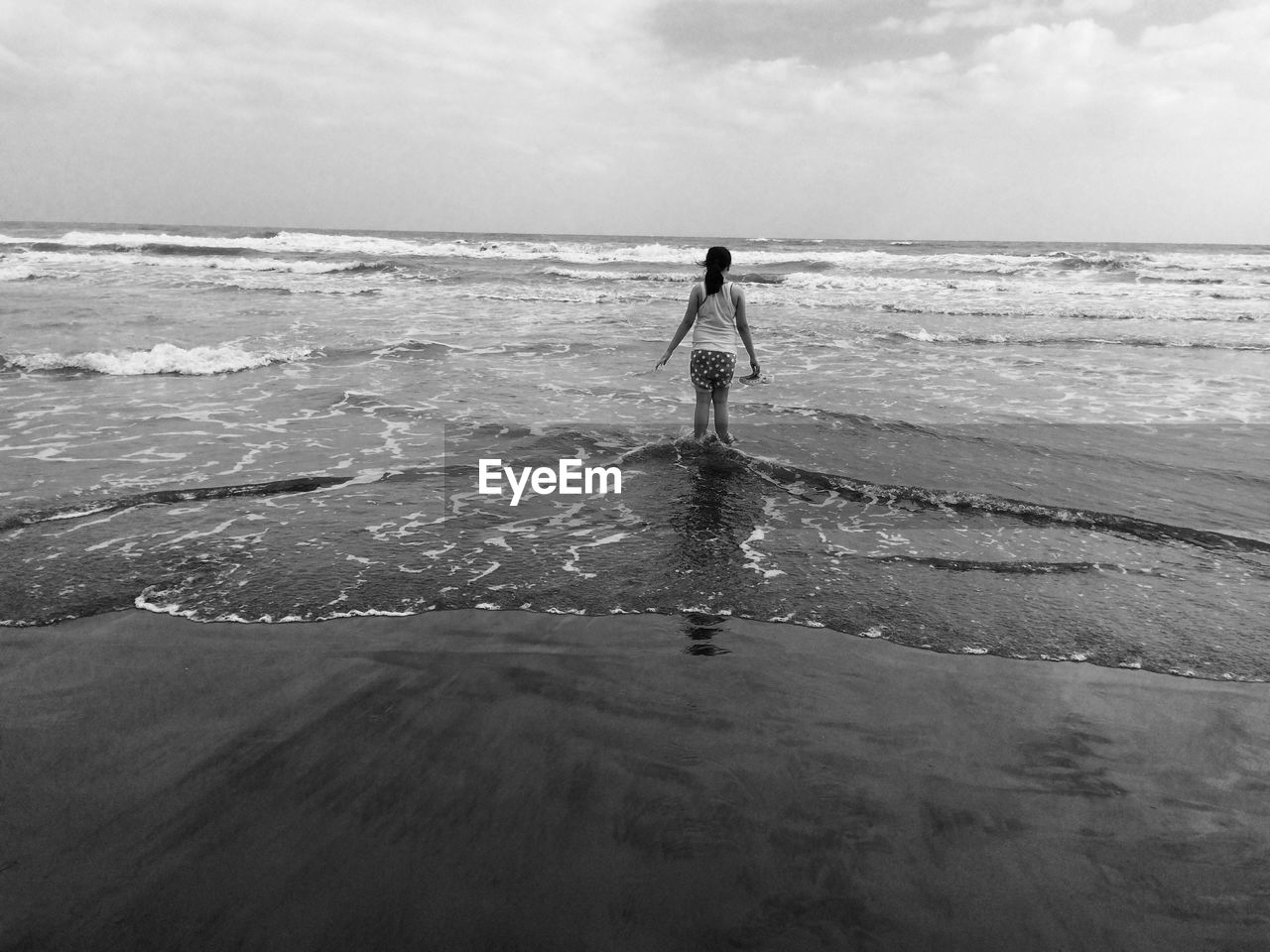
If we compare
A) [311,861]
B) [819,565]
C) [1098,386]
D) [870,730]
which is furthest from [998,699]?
[1098,386]

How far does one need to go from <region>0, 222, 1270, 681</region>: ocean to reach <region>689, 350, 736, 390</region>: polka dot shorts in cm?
67

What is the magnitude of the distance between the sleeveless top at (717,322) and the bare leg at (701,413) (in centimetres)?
47

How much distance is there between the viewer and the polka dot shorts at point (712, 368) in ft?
23.7

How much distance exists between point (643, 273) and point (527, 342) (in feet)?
66.4

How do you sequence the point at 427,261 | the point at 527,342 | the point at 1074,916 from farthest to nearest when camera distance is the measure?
the point at 427,261
the point at 527,342
the point at 1074,916

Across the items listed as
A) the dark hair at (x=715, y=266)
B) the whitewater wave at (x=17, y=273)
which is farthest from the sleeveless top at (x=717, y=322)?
the whitewater wave at (x=17, y=273)

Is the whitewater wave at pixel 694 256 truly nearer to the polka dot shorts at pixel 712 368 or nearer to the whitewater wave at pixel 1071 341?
the whitewater wave at pixel 1071 341

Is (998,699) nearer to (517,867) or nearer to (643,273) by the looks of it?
(517,867)

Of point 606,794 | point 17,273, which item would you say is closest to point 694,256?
point 17,273

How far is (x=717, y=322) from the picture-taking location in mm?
7258

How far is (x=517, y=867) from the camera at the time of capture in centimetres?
235

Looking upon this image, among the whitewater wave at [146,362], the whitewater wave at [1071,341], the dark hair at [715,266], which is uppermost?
the dark hair at [715,266]

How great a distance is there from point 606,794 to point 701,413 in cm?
517

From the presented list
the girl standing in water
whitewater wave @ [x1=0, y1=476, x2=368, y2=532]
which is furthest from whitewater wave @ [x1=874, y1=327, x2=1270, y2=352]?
whitewater wave @ [x1=0, y1=476, x2=368, y2=532]
